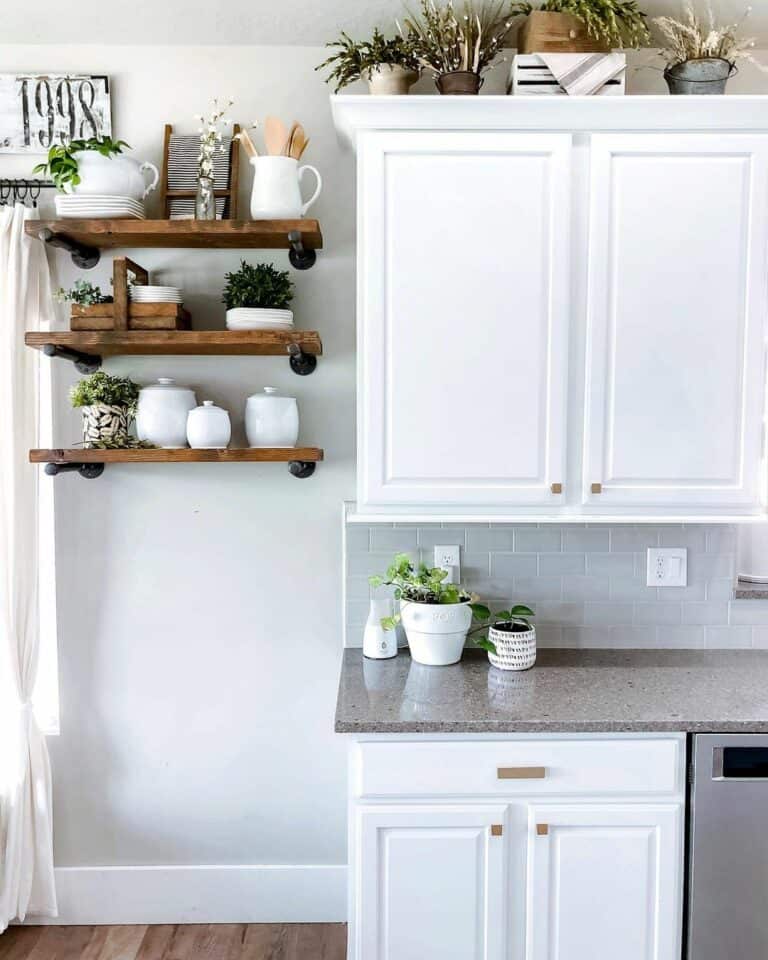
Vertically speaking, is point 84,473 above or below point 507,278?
below

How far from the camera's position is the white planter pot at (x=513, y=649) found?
2.13m

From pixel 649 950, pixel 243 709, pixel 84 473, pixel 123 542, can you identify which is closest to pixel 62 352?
pixel 84 473

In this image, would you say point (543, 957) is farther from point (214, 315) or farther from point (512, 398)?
point (214, 315)

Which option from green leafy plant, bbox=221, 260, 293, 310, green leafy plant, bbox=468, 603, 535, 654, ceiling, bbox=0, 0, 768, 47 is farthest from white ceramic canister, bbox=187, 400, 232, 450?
ceiling, bbox=0, 0, 768, 47

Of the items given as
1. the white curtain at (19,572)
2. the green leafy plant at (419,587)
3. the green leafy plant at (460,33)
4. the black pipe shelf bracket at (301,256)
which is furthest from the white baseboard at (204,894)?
the green leafy plant at (460,33)

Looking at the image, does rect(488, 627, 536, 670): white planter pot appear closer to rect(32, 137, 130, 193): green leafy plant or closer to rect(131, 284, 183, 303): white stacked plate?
rect(131, 284, 183, 303): white stacked plate

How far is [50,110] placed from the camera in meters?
2.30

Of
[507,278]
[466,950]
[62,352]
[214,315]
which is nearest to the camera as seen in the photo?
[466,950]

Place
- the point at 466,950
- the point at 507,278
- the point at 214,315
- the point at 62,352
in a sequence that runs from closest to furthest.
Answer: the point at 466,950 → the point at 507,278 → the point at 62,352 → the point at 214,315

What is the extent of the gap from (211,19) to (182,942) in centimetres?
260

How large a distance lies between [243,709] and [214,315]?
1.18 m

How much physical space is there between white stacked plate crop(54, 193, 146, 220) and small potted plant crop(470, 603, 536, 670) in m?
1.41

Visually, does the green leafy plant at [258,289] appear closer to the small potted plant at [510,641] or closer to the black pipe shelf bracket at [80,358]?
the black pipe shelf bracket at [80,358]

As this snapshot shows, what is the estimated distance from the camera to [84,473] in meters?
2.30
